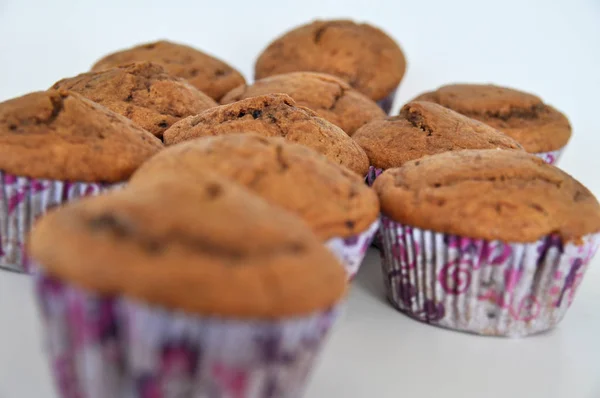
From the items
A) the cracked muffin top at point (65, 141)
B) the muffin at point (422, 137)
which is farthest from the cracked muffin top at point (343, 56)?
the cracked muffin top at point (65, 141)

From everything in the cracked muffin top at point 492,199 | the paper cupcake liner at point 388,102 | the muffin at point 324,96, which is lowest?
the paper cupcake liner at point 388,102

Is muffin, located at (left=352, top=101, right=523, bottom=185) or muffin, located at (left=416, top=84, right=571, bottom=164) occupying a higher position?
muffin, located at (left=352, top=101, right=523, bottom=185)

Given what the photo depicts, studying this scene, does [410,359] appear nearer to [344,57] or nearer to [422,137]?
[422,137]

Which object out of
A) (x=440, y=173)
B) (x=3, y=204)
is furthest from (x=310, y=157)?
(x=3, y=204)

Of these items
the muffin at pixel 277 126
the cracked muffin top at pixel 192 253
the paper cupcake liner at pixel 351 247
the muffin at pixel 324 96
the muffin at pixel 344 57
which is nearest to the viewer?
the cracked muffin top at pixel 192 253

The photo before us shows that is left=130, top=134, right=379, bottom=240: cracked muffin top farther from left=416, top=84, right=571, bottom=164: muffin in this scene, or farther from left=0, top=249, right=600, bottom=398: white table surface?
left=416, top=84, right=571, bottom=164: muffin

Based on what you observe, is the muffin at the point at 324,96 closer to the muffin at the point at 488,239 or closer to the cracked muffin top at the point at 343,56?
the cracked muffin top at the point at 343,56

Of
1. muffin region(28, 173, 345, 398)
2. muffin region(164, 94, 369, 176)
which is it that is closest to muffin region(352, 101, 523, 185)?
muffin region(164, 94, 369, 176)
